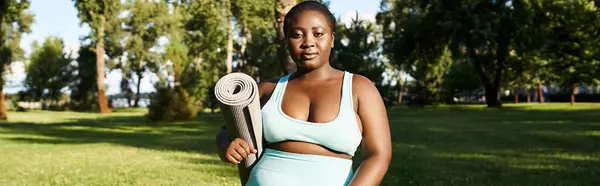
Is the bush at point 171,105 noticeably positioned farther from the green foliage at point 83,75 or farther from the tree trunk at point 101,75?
the green foliage at point 83,75

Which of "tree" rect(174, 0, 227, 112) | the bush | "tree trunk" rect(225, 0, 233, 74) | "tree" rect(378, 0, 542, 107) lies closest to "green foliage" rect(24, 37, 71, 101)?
"tree" rect(174, 0, 227, 112)

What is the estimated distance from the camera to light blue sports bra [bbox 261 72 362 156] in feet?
7.88

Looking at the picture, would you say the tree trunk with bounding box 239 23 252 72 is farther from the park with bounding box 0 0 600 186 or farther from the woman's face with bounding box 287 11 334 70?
the woman's face with bounding box 287 11 334 70

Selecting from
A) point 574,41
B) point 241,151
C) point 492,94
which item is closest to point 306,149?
point 241,151

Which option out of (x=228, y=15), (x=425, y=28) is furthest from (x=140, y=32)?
(x=425, y=28)

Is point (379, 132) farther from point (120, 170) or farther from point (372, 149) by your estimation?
point (120, 170)

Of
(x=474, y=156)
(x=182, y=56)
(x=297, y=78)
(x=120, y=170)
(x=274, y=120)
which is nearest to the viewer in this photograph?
(x=274, y=120)

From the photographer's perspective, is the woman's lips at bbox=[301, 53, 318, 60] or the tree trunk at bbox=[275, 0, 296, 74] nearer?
the woman's lips at bbox=[301, 53, 318, 60]

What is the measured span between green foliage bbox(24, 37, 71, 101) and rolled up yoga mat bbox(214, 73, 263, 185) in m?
72.3

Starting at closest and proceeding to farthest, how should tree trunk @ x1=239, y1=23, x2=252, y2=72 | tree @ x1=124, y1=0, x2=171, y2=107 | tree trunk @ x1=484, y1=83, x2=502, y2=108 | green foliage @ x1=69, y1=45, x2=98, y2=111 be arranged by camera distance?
tree trunk @ x1=239, y1=23, x2=252, y2=72, tree trunk @ x1=484, y1=83, x2=502, y2=108, tree @ x1=124, y1=0, x2=171, y2=107, green foliage @ x1=69, y1=45, x2=98, y2=111

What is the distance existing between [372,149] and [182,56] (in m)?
33.7

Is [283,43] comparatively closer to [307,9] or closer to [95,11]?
[307,9]

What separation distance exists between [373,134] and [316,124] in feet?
0.83

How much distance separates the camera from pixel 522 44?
4506 cm
